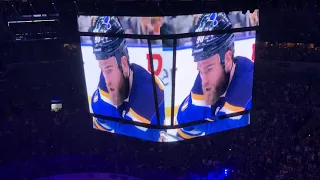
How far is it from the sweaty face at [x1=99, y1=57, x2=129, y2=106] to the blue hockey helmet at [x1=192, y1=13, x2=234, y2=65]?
5.68 ft

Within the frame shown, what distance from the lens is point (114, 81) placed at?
1011cm

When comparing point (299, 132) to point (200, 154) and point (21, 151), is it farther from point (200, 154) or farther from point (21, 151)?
point (21, 151)

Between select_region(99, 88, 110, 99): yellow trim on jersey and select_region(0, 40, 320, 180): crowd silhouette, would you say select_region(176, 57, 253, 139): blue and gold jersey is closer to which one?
select_region(99, 88, 110, 99): yellow trim on jersey

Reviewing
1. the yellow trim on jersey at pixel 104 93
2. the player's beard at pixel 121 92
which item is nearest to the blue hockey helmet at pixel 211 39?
the player's beard at pixel 121 92

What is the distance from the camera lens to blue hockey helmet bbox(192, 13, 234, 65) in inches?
358

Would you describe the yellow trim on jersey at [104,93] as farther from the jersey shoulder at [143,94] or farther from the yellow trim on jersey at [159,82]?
the yellow trim on jersey at [159,82]

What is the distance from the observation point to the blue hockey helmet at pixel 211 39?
358 inches

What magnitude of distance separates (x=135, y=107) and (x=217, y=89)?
1822 millimetres

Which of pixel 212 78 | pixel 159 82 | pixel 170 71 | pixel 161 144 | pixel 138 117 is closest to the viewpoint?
pixel 170 71

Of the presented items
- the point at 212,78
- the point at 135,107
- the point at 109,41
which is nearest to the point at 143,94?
the point at 135,107

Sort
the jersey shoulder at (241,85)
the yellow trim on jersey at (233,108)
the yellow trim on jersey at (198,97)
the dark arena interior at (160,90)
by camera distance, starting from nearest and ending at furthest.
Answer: the dark arena interior at (160,90) < the yellow trim on jersey at (198,97) < the jersey shoulder at (241,85) < the yellow trim on jersey at (233,108)

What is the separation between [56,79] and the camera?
59.8 ft

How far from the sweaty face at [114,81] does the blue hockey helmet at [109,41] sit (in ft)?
0.44

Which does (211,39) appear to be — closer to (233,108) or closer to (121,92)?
(233,108)
